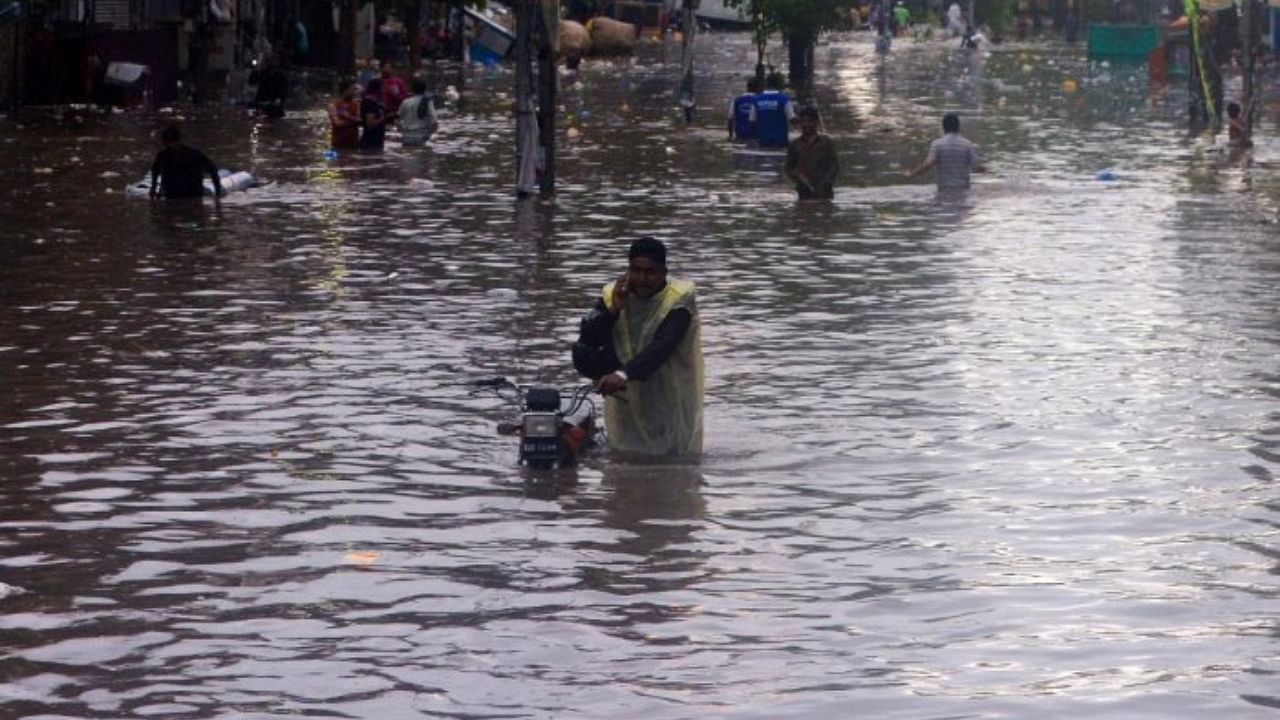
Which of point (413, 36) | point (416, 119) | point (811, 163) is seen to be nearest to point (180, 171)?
point (811, 163)

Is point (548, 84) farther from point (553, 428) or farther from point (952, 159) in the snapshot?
point (553, 428)

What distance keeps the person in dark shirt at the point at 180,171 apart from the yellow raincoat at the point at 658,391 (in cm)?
1487

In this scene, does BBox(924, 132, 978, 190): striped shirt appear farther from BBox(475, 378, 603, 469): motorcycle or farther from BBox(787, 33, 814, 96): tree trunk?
BBox(787, 33, 814, 96): tree trunk

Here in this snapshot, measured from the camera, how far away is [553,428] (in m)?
12.3

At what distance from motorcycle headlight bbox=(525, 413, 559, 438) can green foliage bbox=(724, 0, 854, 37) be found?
39042 mm

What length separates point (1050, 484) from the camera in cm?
1219

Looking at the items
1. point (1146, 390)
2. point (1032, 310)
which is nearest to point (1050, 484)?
point (1146, 390)

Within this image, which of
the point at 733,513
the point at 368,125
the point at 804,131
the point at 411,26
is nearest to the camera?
the point at 733,513

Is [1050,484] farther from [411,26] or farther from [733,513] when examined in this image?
[411,26]

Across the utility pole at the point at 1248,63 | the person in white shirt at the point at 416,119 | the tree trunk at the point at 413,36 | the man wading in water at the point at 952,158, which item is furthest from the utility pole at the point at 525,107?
the tree trunk at the point at 413,36

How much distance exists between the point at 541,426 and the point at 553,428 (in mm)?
58

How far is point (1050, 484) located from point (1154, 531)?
1142mm

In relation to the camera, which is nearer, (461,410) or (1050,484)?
(1050,484)

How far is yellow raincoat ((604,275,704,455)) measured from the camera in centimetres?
1243
